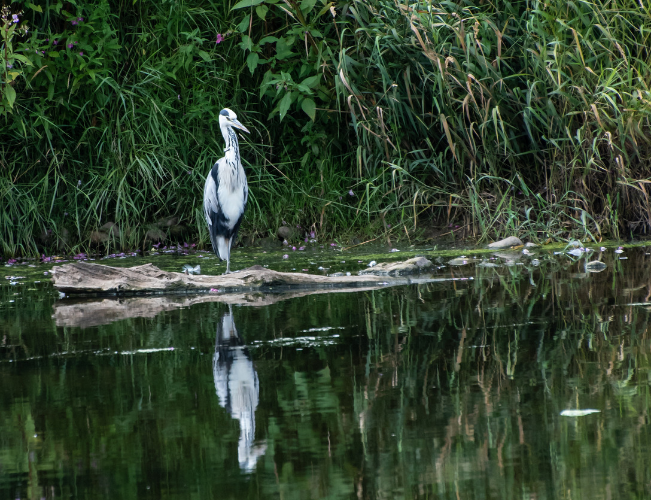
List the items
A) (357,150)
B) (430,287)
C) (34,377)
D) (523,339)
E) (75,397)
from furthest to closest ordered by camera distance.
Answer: (357,150) < (430,287) < (523,339) < (34,377) < (75,397)

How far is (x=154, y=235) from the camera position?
21.8 ft

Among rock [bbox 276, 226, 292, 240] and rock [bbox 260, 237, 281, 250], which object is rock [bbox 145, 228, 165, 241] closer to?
rock [bbox 260, 237, 281, 250]

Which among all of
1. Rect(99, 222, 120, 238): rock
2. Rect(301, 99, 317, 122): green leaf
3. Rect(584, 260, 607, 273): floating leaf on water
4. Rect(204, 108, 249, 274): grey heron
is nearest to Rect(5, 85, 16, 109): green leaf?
Rect(99, 222, 120, 238): rock

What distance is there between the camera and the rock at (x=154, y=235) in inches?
262

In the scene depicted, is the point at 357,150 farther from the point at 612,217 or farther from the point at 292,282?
the point at 292,282

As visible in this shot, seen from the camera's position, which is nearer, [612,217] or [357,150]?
[612,217]

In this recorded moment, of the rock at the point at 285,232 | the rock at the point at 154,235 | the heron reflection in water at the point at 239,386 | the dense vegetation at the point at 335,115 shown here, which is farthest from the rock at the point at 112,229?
the heron reflection in water at the point at 239,386

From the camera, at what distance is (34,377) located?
2.68 m

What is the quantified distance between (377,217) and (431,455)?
4.76 metres

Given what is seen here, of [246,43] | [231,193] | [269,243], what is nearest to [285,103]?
[246,43]

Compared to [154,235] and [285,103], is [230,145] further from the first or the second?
[154,235]

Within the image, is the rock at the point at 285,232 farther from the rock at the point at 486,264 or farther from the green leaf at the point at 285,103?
the rock at the point at 486,264

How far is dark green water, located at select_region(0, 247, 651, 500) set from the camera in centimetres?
170

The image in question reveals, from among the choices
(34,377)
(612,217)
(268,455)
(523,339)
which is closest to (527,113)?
(612,217)
